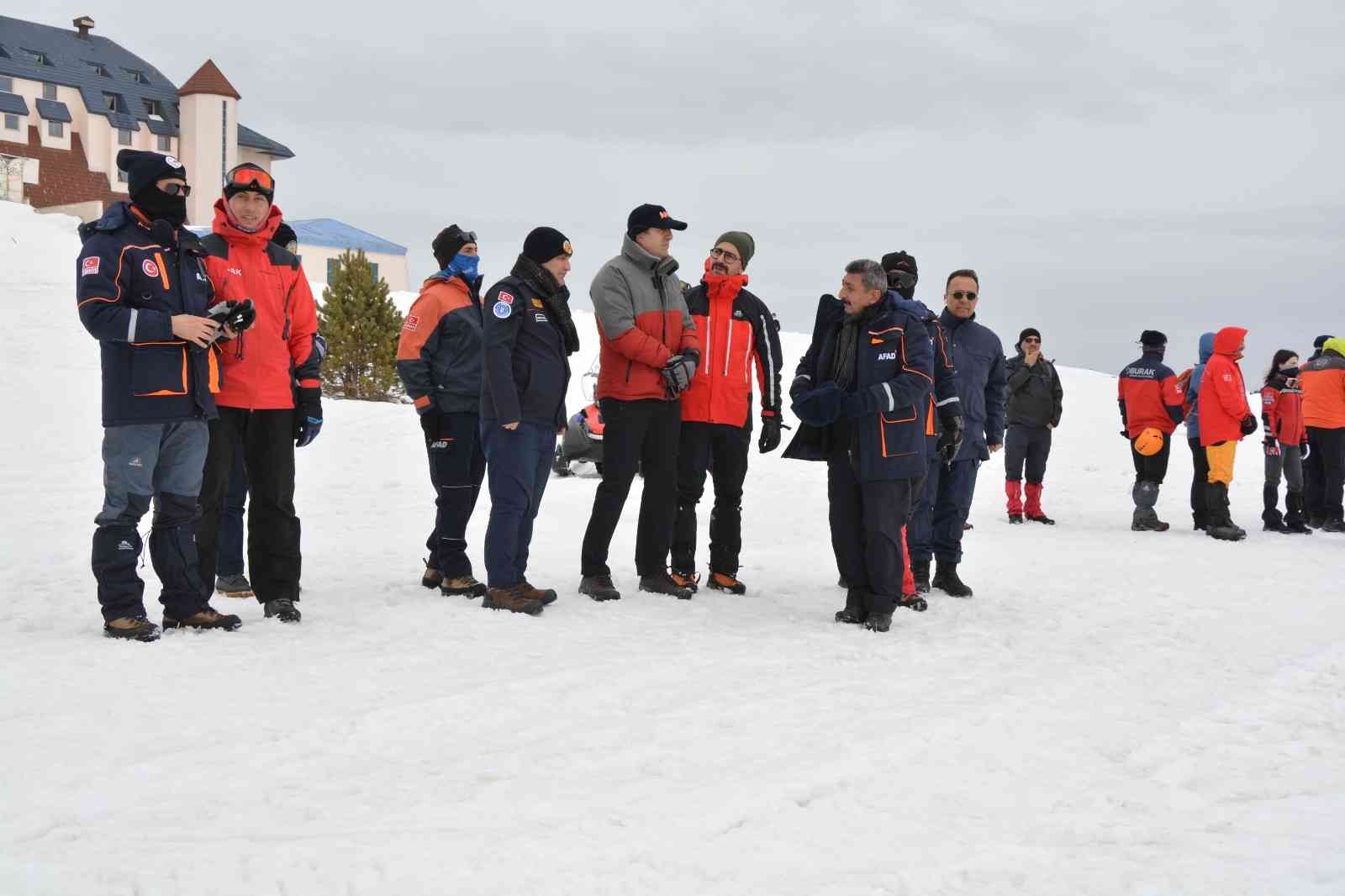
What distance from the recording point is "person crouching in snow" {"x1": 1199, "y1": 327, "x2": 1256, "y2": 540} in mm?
11422

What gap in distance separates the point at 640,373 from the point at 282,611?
2.21 meters

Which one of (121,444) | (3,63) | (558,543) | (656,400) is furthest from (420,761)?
(3,63)

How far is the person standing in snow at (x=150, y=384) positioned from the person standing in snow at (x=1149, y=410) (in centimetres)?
903

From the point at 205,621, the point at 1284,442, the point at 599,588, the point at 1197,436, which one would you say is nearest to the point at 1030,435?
the point at 1197,436

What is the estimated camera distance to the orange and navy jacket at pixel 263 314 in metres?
5.87

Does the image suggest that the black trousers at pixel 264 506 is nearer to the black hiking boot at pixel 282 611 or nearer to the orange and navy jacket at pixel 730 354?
the black hiking boot at pixel 282 611

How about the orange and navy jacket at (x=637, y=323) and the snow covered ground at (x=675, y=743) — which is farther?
the orange and navy jacket at (x=637, y=323)

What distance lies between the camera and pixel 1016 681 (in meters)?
5.26

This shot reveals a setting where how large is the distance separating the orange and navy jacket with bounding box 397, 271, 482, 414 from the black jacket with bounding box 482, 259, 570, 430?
375mm

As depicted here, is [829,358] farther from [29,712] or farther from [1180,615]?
[29,712]

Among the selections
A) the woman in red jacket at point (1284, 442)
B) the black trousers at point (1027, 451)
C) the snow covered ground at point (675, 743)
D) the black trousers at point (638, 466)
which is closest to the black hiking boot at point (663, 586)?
the black trousers at point (638, 466)

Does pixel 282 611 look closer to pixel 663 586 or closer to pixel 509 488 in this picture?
pixel 509 488

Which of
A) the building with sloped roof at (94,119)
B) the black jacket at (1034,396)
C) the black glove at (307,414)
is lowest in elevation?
the black glove at (307,414)

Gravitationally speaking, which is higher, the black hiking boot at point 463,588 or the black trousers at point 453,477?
the black trousers at point 453,477
